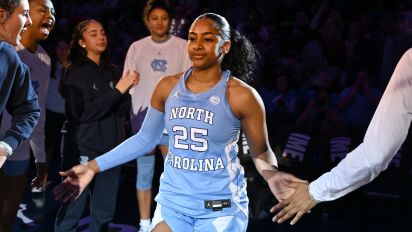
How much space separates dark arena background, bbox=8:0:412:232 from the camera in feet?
21.1

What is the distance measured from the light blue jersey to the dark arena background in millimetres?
2417

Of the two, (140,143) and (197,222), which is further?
(140,143)

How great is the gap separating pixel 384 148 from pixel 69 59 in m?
3.13

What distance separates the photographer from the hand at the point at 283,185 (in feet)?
10.7

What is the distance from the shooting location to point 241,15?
9.64 m

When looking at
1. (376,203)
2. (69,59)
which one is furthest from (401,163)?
(69,59)

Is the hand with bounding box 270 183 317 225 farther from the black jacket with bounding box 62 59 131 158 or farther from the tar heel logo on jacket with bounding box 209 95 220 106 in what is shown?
the black jacket with bounding box 62 59 131 158

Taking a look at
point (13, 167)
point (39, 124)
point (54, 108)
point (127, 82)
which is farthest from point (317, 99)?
point (13, 167)

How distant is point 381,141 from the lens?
2768mm

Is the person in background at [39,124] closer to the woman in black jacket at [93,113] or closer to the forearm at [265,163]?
the woman in black jacket at [93,113]

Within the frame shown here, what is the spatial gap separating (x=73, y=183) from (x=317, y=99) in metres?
3.78

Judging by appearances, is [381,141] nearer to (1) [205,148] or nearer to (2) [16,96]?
(1) [205,148]

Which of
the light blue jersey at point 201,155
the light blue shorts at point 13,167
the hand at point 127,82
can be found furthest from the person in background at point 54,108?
the light blue jersey at point 201,155

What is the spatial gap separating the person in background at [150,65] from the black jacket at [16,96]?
2041 millimetres
